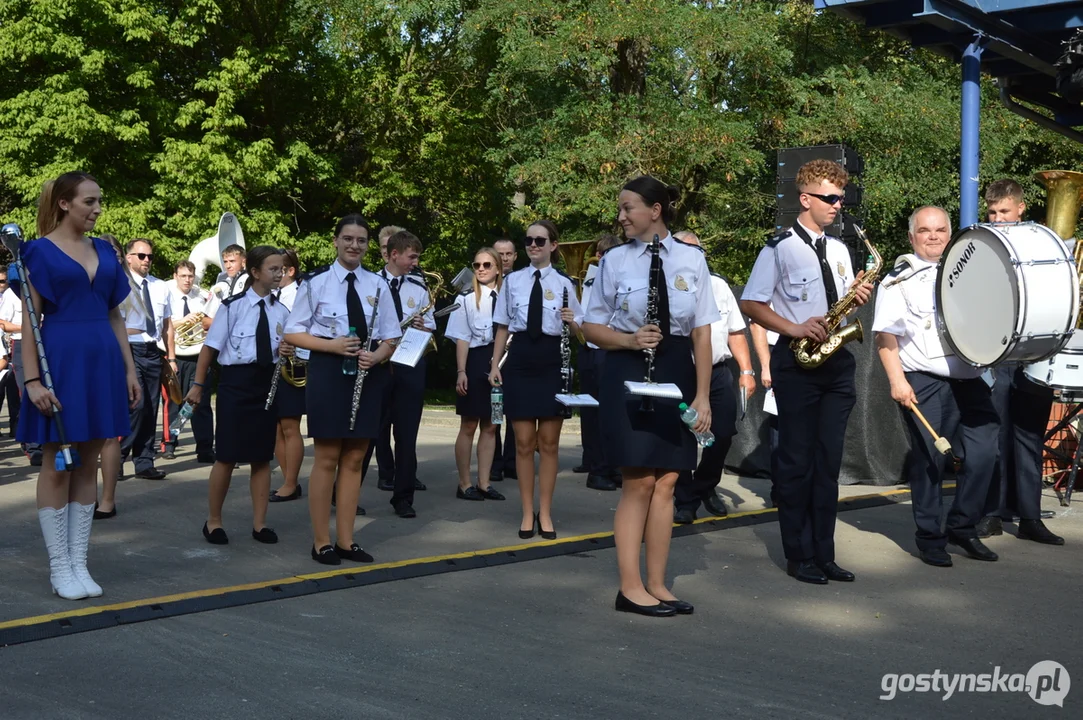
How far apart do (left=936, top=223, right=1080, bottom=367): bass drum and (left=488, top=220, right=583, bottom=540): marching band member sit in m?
2.47

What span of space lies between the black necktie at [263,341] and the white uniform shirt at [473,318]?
2.25 meters

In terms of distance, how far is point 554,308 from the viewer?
Answer: 845 centimetres

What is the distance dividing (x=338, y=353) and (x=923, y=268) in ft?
11.2

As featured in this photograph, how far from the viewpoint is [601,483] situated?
10.3 m

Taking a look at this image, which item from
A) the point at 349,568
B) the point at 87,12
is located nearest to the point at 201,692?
the point at 349,568

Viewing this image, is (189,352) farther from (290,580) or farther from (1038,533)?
(1038,533)

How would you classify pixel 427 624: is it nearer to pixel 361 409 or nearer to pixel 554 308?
pixel 361 409

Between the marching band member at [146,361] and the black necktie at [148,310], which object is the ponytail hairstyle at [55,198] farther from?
the marching band member at [146,361]

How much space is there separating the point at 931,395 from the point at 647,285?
2329mm

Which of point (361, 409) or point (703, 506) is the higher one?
point (361, 409)

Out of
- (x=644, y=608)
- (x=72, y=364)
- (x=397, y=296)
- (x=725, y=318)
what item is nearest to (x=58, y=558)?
(x=72, y=364)

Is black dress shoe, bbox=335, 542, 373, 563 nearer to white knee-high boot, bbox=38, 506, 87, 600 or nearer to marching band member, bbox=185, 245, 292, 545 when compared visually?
marching band member, bbox=185, 245, 292, 545

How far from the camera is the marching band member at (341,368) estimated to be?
7.00 m

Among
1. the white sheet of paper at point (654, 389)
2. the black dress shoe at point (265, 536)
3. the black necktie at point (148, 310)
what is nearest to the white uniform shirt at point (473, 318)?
the black necktie at point (148, 310)
